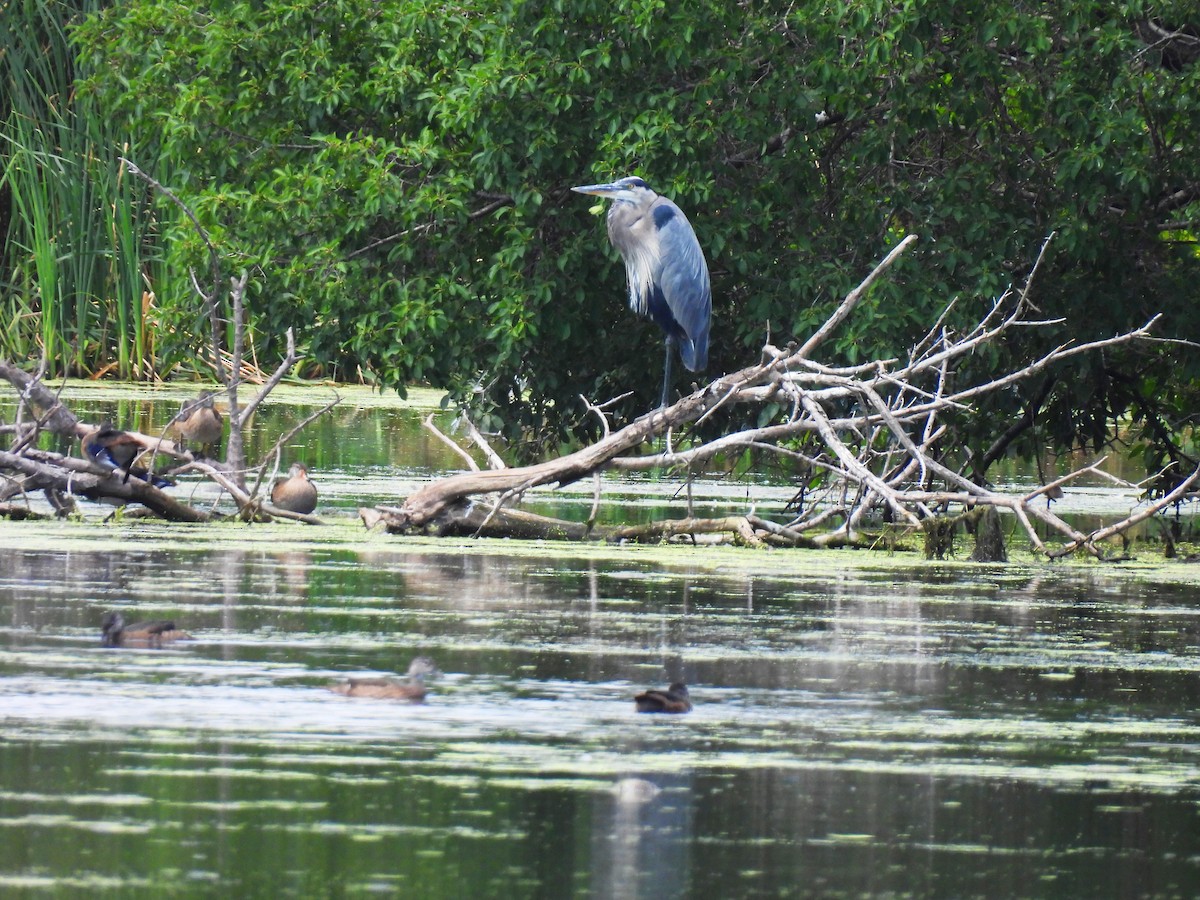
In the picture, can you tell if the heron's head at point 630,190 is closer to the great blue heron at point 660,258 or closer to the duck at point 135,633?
the great blue heron at point 660,258

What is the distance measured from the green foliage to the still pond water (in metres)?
2.78

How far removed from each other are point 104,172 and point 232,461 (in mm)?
10457

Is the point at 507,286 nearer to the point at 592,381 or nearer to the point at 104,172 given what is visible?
the point at 592,381

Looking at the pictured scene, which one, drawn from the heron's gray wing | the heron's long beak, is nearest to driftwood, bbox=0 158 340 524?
the heron's long beak

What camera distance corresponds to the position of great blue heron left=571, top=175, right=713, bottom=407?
35.8ft

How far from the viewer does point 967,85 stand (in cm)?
1152

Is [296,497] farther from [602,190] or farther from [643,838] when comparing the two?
[643,838]

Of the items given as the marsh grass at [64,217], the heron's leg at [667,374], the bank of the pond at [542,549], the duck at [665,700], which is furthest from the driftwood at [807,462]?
the marsh grass at [64,217]

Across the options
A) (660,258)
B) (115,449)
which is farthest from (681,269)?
(115,449)

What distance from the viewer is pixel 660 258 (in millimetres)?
10914

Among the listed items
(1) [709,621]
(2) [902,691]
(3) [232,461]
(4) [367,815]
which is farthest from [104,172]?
(4) [367,815]

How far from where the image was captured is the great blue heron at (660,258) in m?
10.9

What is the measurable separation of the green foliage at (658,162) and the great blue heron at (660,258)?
0.40 m

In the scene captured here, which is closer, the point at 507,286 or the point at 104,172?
the point at 507,286
